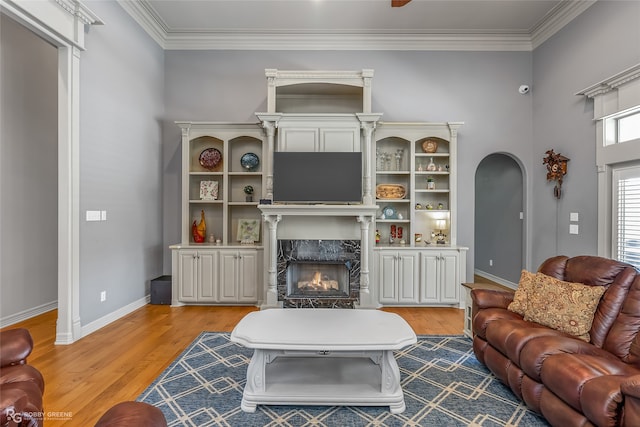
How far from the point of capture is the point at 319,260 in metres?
4.48

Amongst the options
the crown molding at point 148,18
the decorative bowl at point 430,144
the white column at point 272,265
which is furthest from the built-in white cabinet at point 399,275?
the crown molding at point 148,18

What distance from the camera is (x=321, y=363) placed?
256 centimetres

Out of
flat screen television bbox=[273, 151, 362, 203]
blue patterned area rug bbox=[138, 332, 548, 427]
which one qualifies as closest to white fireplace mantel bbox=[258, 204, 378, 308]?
flat screen television bbox=[273, 151, 362, 203]

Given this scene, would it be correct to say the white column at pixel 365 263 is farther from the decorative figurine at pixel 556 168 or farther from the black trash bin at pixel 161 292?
the black trash bin at pixel 161 292

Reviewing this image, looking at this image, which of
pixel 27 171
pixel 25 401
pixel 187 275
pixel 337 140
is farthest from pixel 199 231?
pixel 25 401

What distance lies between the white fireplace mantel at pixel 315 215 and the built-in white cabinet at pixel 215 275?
A: 0.31 m

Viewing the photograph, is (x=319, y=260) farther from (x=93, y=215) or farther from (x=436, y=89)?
(x=436, y=89)

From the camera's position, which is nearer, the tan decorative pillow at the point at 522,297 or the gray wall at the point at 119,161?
the tan decorative pillow at the point at 522,297

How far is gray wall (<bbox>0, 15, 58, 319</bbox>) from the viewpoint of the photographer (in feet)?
12.3

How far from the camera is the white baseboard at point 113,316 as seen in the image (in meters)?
3.46

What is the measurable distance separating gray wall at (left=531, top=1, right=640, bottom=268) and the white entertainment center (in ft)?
4.13

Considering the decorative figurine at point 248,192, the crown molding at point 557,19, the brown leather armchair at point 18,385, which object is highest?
the crown molding at point 557,19

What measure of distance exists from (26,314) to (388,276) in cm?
450

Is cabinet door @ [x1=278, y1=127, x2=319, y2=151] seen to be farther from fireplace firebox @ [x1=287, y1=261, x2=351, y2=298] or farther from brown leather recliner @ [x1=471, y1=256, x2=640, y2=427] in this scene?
brown leather recliner @ [x1=471, y1=256, x2=640, y2=427]
